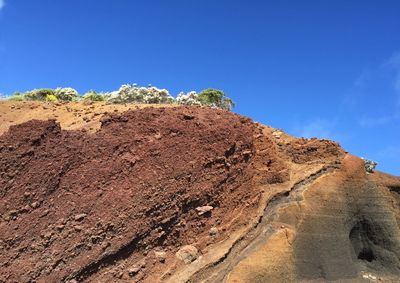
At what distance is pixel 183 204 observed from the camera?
42.3 feet

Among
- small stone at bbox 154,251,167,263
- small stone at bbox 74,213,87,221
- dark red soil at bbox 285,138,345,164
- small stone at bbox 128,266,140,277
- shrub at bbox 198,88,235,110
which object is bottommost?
small stone at bbox 128,266,140,277

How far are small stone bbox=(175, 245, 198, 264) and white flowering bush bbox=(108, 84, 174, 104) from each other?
27.2 feet

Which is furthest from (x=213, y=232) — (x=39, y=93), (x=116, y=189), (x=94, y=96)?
(x=39, y=93)

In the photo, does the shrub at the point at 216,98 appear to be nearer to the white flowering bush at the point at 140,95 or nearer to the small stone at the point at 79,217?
the white flowering bush at the point at 140,95

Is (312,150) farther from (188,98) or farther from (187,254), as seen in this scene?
(188,98)

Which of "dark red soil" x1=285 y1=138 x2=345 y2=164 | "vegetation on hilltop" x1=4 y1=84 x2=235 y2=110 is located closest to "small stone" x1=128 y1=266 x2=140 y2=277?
"dark red soil" x1=285 y1=138 x2=345 y2=164

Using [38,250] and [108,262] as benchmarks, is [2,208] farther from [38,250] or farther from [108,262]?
[108,262]

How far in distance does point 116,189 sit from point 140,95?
8.05 metres

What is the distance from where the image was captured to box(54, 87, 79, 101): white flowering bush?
2298 centimetres

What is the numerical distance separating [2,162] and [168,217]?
4.33 m

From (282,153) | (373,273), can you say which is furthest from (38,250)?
(373,273)

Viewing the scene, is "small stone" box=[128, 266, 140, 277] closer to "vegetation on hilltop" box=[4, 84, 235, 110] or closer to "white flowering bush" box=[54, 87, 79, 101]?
"vegetation on hilltop" box=[4, 84, 235, 110]

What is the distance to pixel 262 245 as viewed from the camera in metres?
12.4

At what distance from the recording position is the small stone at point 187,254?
12391 millimetres
